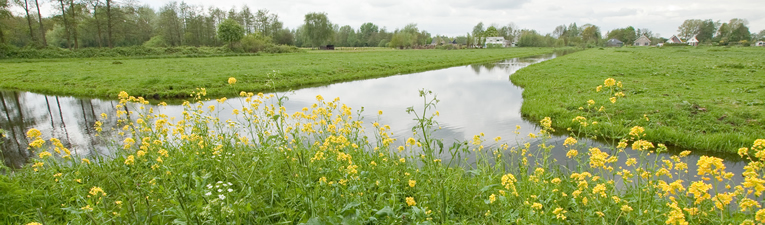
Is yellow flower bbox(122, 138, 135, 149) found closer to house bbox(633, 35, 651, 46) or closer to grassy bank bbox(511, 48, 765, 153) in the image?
grassy bank bbox(511, 48, 765, 153)

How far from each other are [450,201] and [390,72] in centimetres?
2333

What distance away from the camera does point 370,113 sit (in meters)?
11.8

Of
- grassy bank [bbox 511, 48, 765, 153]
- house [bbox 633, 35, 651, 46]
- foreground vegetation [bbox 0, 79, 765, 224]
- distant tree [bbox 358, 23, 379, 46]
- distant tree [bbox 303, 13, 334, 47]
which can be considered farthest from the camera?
house [bbox 633, 35, 651, 46]

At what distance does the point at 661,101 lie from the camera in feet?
36.2

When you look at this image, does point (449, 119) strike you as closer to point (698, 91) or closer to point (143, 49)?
point (698, 91)

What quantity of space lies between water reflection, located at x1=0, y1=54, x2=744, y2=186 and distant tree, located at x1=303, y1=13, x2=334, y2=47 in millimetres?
64801

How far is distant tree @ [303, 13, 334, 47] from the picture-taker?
261 ft

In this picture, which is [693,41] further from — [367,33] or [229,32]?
[229,32]

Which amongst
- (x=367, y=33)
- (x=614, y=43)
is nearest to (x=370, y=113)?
(x=367, y=33)

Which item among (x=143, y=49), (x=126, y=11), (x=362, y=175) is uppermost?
(x=126, y=11)

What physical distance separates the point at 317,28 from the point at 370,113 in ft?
238

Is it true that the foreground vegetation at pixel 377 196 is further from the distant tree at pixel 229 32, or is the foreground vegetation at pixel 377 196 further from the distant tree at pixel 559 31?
the distant tree at pixel 559 31

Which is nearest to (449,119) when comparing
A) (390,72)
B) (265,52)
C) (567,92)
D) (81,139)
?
(567,92)

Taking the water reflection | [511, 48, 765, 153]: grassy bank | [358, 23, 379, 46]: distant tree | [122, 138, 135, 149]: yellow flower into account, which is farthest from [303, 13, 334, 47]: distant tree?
[122, 138, 135, 149]: yellow flower
